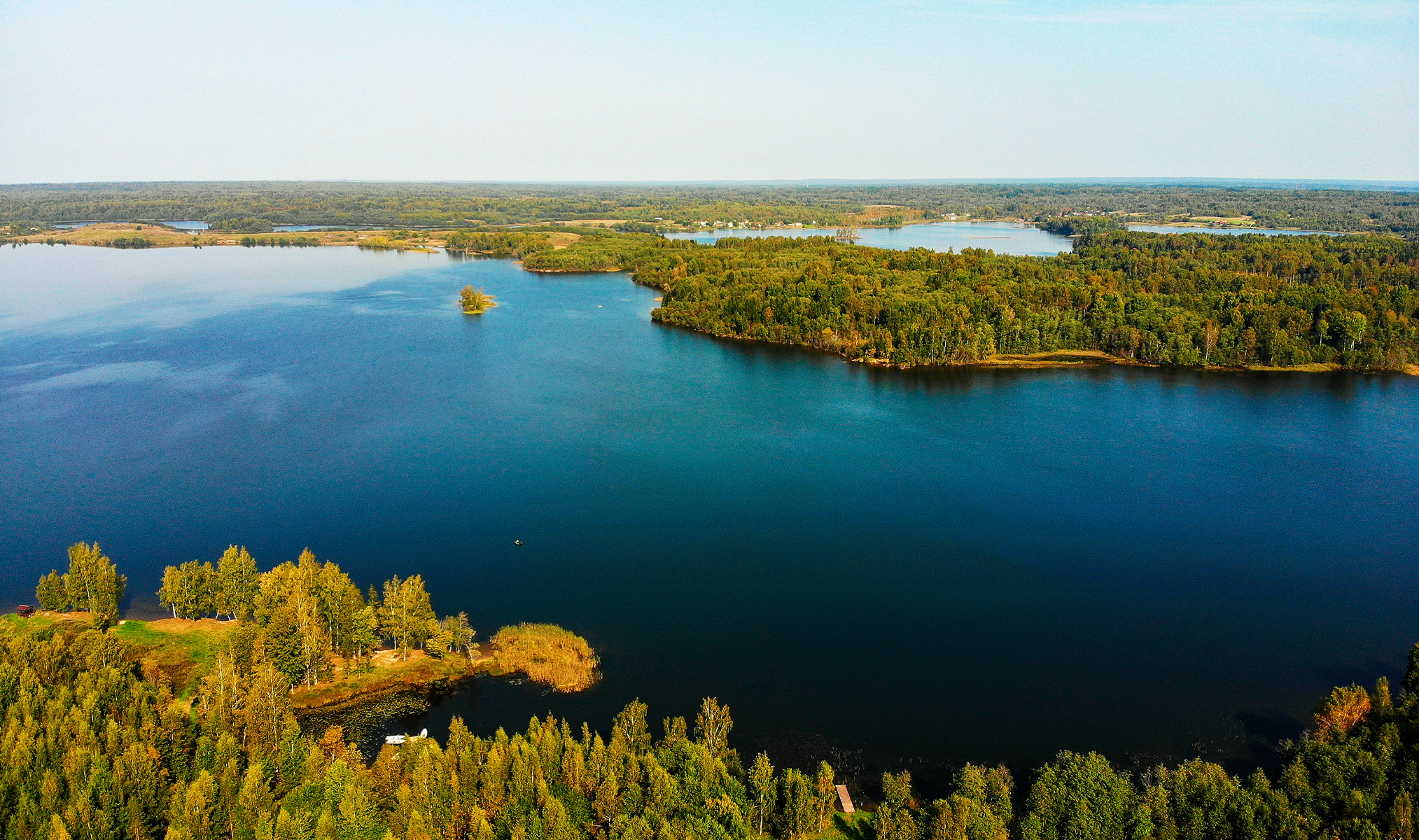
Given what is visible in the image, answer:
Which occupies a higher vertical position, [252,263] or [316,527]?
[252,263]

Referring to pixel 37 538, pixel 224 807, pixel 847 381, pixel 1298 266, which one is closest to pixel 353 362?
pixel 37 538

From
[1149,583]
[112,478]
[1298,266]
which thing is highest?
[1298,266]

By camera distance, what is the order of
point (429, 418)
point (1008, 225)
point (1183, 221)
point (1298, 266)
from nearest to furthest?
point (429, 418), point (1298, 266), point (1183, 221), point (1008, 225)

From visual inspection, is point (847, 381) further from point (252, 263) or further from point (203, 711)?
point (252, 263)

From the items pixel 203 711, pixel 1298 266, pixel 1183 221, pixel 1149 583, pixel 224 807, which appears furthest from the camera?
pixel 1183 221

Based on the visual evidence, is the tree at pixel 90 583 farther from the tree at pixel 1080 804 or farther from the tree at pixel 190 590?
the tree at pixel 1080 804

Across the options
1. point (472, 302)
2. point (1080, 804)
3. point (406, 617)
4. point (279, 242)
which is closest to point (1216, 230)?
point (472, 302)

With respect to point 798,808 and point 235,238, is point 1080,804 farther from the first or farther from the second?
point 235,238

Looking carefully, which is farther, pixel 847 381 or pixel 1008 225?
pixel 1008 225
